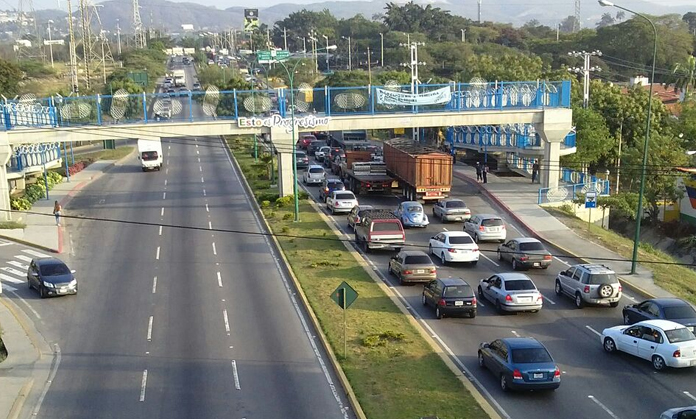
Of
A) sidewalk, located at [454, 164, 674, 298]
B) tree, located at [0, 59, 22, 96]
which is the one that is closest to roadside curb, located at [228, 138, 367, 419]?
sidewalk, located at [454, 164, 674, 298]

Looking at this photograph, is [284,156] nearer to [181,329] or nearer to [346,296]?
[181,329]

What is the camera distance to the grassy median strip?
1941 cm

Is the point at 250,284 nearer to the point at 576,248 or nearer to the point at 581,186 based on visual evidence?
the point at 576,248

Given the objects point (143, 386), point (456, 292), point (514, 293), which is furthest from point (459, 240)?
point (143, 386)

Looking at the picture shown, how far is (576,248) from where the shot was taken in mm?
37750

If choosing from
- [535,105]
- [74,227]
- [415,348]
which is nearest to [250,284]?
[415,348]

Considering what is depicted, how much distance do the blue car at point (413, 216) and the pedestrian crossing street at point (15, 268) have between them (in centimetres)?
1798

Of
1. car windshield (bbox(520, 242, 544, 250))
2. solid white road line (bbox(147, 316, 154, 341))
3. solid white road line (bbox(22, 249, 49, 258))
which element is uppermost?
car windshield (bbox(520, 242, 544, 250))

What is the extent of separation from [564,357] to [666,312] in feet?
12.5

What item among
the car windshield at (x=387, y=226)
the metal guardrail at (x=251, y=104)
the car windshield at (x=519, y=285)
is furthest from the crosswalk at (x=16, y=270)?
the car windshield at (x=519, y=285)

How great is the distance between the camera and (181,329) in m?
26.6

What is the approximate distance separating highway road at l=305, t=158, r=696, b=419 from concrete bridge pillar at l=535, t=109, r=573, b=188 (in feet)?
54.7

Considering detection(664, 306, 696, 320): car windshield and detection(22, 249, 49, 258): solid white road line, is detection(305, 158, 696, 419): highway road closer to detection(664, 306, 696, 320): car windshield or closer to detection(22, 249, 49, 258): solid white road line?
detection(664, 306, 696, 320): car windshield

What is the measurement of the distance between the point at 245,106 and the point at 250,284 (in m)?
18.2
